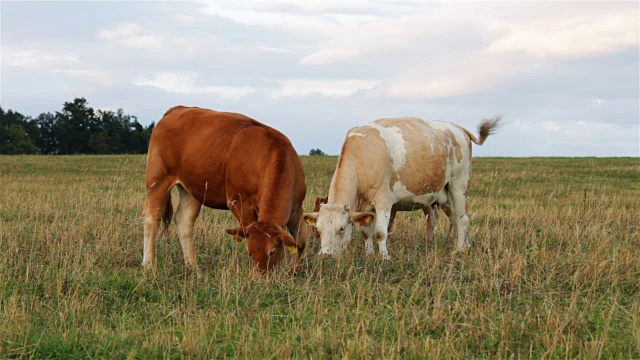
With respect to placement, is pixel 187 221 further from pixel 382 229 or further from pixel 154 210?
pixel 382 229

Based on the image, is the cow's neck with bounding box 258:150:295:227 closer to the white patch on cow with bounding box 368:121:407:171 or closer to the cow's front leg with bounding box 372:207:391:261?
the cow's front leg with bounding box 372:207:391:261

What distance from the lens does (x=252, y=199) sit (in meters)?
8.59

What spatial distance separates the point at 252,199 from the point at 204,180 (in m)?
0.79

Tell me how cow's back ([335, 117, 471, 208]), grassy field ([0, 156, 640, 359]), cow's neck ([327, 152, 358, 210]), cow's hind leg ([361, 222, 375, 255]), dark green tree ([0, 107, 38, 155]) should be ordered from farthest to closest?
dark green tree ([0, 107, 38, 155]), cow's back ([335, 117, 471, 208]), cow's hind leg ([361, 222, 375, 255]), cow's neck ([327, 152, 358, 210]), grassy field ([0, 156, 640, 359])

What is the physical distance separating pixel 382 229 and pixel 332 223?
3.66 ft

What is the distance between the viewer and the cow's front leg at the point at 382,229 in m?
9.59

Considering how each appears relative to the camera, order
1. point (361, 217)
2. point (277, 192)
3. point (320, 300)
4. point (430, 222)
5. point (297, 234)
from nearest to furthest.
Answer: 1. point (320, 300)
2. point (277, 192)
3. point (297, 234)
4. point (361, 217)
5. point (430, 222)

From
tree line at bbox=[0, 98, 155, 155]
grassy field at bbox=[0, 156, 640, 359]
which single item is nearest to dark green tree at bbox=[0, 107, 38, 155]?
tree line at bbox=[0, 98, 155, 155]

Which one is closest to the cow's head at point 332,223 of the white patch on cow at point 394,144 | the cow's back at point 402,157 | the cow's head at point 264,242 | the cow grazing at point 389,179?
the cow grazing at point 389,179

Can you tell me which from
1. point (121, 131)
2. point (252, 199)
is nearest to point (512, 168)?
point (252, 199)

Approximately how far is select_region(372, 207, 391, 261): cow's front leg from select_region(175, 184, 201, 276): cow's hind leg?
7.81 ft

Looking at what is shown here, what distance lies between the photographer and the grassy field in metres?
5.85

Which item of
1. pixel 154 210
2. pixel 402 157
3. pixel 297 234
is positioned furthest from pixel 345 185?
pixel 154 210

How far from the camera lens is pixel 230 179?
8.77m
